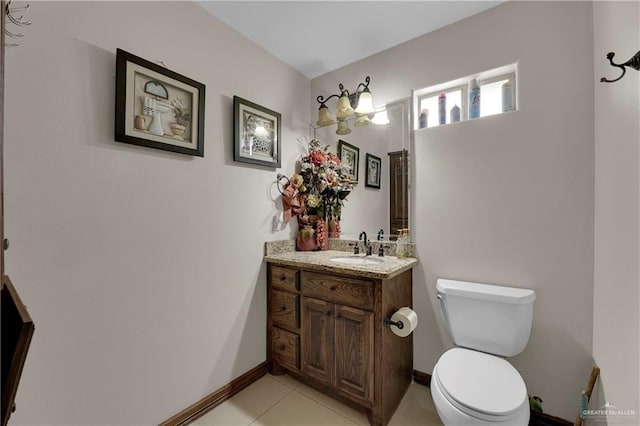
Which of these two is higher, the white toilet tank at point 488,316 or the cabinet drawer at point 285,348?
the white toilet tank at point 488,316

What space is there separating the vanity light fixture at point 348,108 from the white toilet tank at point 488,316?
1.36m

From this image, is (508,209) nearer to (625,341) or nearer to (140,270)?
(625,341)

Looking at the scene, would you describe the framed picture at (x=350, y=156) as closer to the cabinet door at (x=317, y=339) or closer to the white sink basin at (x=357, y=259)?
the white sink basin at (x=357, y=259)

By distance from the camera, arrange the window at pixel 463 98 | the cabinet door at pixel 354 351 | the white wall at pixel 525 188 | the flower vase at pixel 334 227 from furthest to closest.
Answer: the flower vase at pixel 334 227, the window at pixel 463 98, the cabinet door at pixel 354 351, the white wall at pixel 525 188

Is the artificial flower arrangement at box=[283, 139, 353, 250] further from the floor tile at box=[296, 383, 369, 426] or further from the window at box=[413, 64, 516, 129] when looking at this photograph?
the floor tile at box=[296, 383, 369, 426]

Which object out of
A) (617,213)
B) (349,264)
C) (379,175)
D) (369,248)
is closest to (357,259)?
(369,248)

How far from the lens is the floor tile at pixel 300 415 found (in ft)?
4.91

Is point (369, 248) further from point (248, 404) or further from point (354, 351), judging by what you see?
point (248, 404)

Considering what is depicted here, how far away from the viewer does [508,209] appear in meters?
1.54

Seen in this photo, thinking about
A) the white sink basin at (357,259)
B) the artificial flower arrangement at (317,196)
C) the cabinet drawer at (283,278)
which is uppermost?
the artificial flower arrangement at (317,196)

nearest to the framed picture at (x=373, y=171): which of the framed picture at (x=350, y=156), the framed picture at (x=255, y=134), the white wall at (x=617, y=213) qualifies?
the framed picture at (x=350, y=156)

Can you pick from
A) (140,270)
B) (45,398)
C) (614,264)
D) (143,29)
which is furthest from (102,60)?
(614,264)

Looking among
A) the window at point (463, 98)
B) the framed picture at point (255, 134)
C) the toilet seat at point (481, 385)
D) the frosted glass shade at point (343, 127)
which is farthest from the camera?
the frosted glass shade at point (343, 127)

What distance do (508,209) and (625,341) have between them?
777 millimetres
